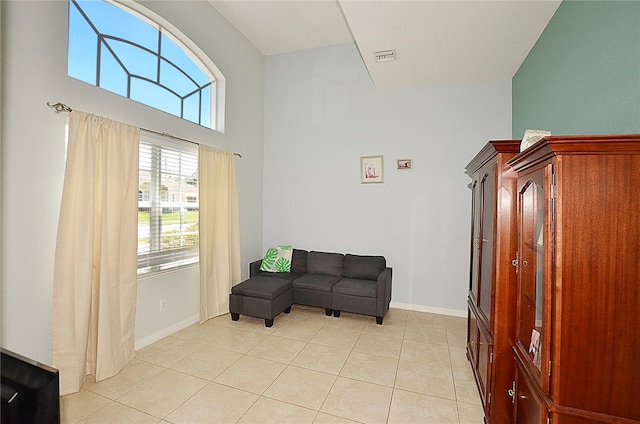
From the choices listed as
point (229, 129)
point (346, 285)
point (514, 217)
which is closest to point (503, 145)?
point (514, 217)

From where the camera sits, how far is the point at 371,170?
4.12 meters

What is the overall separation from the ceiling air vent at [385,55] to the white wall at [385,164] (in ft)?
3.05

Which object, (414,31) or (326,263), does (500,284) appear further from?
(326,263)

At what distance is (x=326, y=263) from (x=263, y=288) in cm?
105

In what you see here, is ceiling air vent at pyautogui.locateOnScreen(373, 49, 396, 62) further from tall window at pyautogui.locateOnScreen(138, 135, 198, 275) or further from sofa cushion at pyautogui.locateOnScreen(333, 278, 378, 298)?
sofa cushion at pyautogui.locateOnScreen(333, 278, 378, 298)

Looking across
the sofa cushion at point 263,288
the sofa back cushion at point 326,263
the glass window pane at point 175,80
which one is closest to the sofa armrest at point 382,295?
the sofa back cushion at point 326,263

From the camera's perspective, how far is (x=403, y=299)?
13.3 ft

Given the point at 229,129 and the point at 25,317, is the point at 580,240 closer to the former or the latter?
the point at 25,317

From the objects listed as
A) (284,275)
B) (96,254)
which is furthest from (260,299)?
(96,254)

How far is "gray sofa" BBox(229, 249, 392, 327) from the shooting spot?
3408mm

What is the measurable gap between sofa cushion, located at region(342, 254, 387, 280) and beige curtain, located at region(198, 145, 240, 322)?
151cm

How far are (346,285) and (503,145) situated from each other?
94.7 inches

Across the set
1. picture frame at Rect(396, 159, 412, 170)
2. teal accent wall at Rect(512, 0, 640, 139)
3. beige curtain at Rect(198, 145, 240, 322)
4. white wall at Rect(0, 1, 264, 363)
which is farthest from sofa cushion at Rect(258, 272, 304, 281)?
teal accent wall at Rect(512, 0, 640, 139)

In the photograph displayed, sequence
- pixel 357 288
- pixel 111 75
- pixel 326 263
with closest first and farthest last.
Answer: pixel 111 75
pixel 357 288
pixel 326 263
